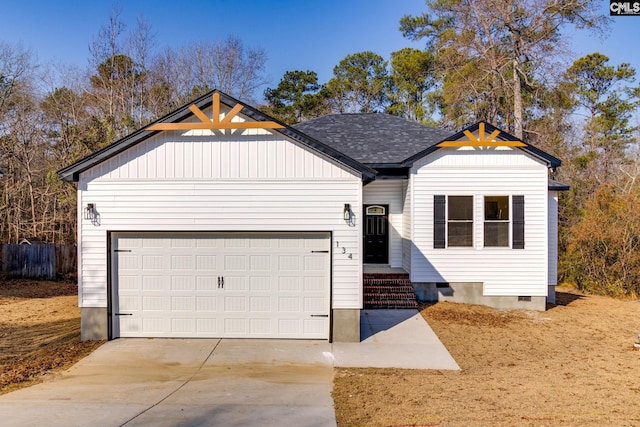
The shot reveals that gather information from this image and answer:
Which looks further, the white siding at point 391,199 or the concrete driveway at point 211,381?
the white siding at point 391,199

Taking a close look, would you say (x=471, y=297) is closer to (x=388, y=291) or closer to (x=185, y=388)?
(x=388, y=291)

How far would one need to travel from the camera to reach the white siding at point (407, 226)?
40.5 feet

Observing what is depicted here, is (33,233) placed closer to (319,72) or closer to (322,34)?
(322,34)

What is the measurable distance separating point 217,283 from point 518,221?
8403 millimetres

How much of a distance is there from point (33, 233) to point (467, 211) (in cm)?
1782

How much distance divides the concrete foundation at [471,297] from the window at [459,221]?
4.03 feet

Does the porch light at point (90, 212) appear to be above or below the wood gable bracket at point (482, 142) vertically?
below

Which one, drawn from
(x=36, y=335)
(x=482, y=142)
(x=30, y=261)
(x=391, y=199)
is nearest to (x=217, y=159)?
(x=36, y=335)

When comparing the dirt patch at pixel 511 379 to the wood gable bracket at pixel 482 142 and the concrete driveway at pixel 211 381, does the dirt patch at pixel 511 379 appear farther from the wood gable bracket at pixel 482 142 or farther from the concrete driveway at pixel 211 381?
the wood gable bracket at pixel 482 142

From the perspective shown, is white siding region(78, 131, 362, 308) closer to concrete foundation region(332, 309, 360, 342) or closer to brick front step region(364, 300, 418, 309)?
concrete foundation region(332, 309, 360, 342)

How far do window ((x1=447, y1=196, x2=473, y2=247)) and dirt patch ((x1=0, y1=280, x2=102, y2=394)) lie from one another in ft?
30.1

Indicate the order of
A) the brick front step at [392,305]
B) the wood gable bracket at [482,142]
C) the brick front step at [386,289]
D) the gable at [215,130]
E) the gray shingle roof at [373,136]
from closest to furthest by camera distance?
1. the gable at [215,130]
2. the brick front step at [392,305]
3. the wood gable bracket at [482,142]
4. the brick front step at [386,289]
5. the gray shingle roof at [373,136]

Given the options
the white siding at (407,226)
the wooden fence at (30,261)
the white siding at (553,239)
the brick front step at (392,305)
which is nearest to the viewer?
the brick front step at (392,305)

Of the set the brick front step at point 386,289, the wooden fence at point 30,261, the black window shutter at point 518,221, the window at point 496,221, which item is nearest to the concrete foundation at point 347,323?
the brick front step at point 386,289
